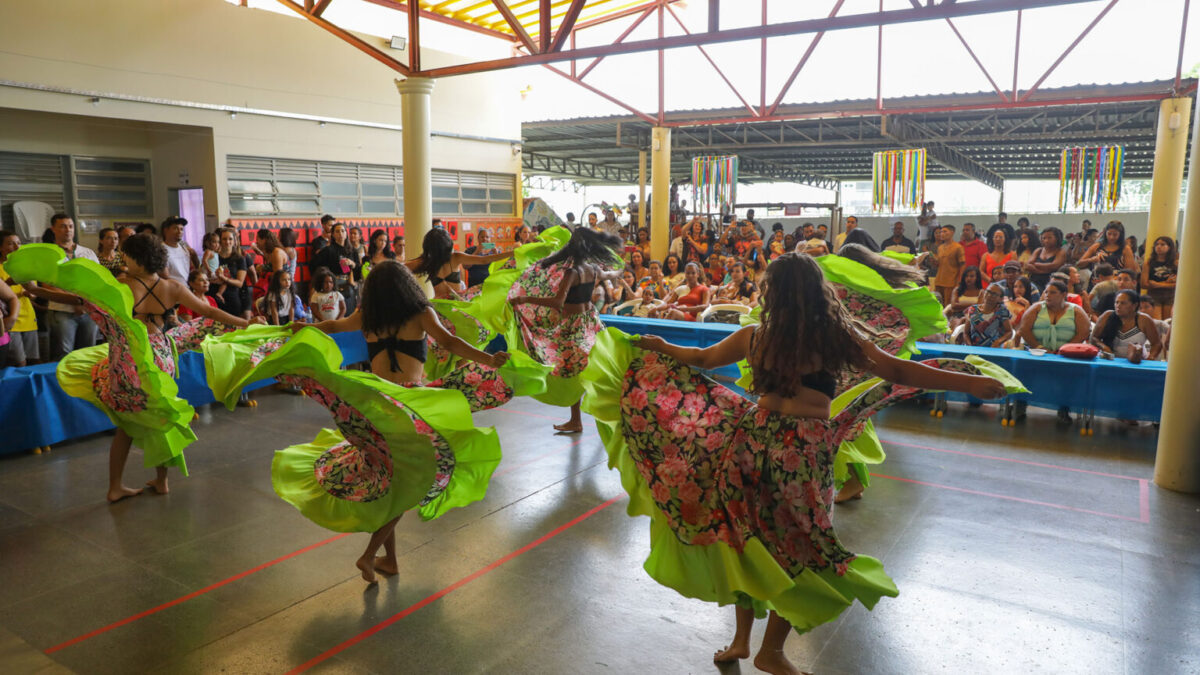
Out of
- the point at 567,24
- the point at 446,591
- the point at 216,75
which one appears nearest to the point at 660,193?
the point at 567,24

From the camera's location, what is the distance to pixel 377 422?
10.3 feet

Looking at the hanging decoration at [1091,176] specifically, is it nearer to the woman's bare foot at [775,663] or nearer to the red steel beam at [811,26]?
the red steel beam at [811,26]

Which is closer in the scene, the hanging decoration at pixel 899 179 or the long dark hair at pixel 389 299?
the long dark hair at pixel 389 299

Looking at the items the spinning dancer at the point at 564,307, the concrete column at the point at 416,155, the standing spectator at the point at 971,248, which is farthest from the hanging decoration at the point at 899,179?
the spinning dancer at the point at 564,307

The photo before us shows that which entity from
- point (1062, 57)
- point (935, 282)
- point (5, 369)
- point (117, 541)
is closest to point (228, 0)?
point (5, 369)

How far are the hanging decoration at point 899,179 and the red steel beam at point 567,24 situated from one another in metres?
8.77

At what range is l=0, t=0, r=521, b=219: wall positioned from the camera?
9.39 m

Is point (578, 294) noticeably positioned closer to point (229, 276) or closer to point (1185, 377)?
point (1185, 377)

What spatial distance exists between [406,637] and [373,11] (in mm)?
12260

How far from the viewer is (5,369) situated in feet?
19.1

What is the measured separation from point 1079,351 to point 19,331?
28.4ft

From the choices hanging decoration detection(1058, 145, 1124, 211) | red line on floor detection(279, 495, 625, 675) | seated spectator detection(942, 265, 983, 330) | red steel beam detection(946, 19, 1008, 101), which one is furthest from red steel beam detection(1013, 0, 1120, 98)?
red line on floor detection(279, 495, 625, 675)

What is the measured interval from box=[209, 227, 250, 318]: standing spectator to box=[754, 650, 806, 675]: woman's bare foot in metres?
7.06

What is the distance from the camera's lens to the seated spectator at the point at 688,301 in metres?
9.05
